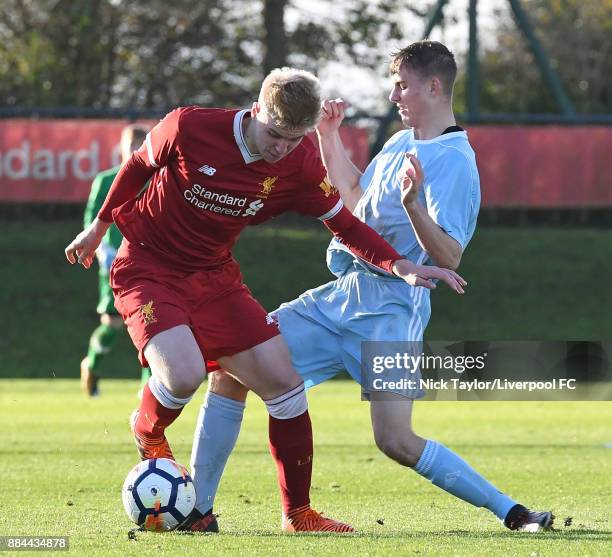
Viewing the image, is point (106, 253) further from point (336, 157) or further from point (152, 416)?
point (152, 416)

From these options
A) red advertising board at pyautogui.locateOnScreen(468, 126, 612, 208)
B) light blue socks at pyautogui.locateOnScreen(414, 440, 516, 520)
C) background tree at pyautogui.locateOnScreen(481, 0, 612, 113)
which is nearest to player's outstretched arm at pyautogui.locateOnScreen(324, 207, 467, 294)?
light blue socks at pyautogui.locateOnScreen(414, 440, 516, 520)

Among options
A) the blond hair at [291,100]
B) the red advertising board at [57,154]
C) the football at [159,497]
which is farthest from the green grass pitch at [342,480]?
the red advertising board at [57,154]

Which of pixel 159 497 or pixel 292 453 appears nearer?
pixel 159 497

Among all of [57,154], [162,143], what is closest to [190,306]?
[162,143]

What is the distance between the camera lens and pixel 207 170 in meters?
6.20

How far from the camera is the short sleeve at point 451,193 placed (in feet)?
20.6

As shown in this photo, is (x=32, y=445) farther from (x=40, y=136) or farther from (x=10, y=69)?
(x=10, y=69)

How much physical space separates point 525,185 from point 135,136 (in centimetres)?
1066

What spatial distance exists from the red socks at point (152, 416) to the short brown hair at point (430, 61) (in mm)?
1943

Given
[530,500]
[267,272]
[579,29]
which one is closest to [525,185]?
[267,272]

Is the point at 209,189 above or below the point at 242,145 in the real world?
below

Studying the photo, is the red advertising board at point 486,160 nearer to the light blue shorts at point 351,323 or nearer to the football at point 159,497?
the light blue shorts at point 351,323

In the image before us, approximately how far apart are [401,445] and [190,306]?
45.3 inches

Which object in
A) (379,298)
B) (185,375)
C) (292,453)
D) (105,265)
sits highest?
(379,298)
